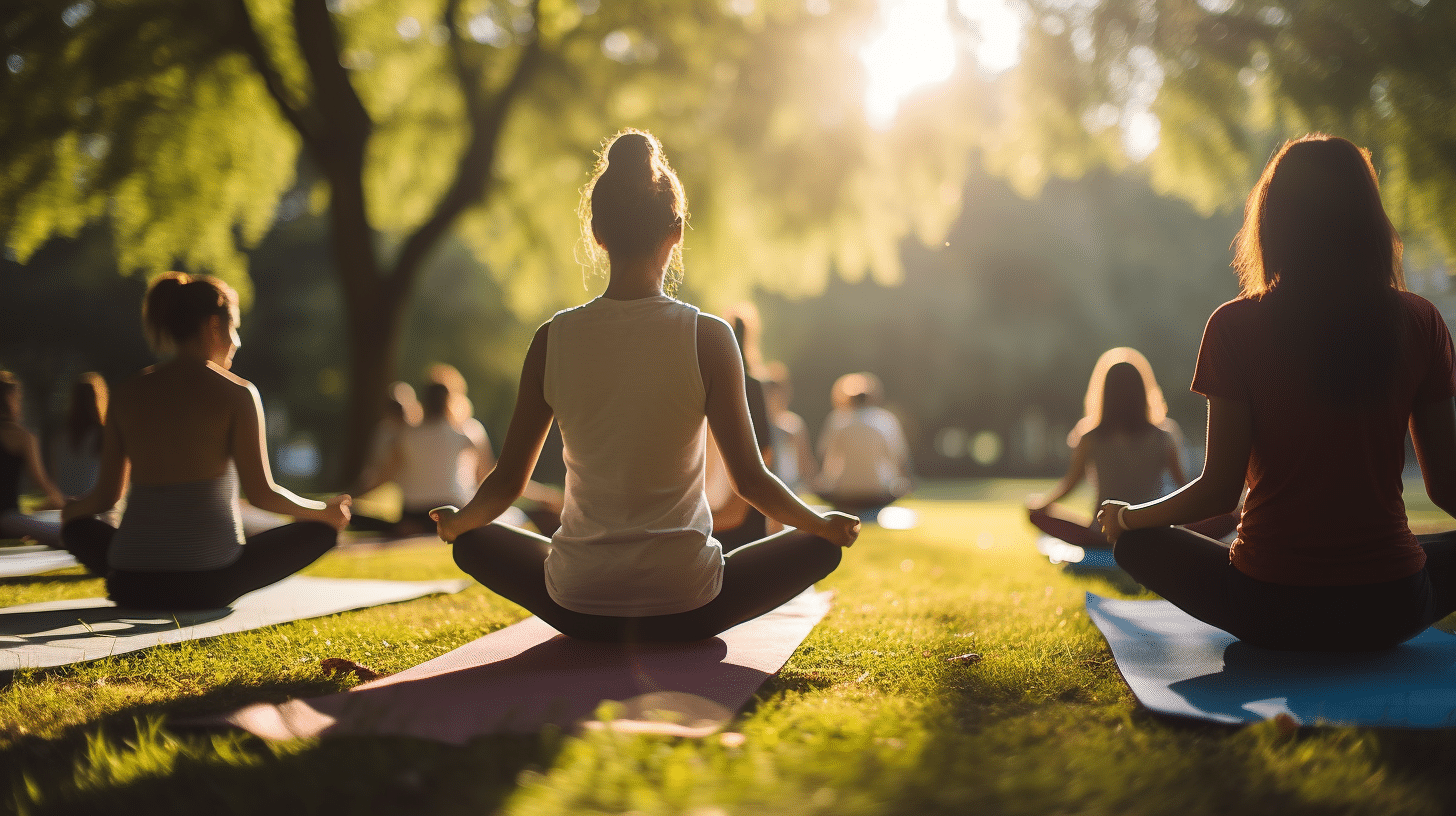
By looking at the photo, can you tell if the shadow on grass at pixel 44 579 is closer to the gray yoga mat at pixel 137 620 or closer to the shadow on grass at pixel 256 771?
the gray yoga mat at pixel 137 620

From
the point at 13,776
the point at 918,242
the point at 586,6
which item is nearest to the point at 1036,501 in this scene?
the point at 13,776

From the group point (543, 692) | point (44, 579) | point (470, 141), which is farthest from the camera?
point (470, 141)

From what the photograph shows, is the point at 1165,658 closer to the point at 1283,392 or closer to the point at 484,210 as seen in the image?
the point at 1283,392

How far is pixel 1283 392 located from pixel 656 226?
2.05 metres

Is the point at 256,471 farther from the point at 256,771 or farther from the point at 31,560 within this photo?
the point at 31,560

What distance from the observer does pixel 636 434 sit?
10.3 feet

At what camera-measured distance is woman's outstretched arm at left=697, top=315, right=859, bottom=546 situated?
10.3ft

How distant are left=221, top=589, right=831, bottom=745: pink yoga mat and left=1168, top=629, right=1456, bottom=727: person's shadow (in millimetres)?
1388

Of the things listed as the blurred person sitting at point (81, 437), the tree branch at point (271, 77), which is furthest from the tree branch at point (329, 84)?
the blurred person sitting at point (81, 437)

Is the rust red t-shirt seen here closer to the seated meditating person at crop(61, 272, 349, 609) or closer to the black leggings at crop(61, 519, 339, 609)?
the seated meditating person at crop(61, 272, 349, 609)

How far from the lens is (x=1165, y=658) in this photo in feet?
11.1

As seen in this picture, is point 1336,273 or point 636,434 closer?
point 1336,273

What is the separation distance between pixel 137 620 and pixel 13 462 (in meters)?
3.34

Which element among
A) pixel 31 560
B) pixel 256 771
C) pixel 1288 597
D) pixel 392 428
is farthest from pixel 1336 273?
pixel 392 428
